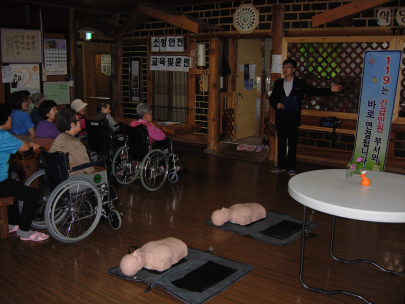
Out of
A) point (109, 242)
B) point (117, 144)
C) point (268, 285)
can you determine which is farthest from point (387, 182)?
point (117, 144)

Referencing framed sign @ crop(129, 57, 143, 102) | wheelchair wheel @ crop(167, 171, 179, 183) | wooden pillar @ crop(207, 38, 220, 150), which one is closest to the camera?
wheelchair wheel @ crop(167, 171, 179, 183)

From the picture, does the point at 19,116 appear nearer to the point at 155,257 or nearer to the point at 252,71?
the point at 155,257

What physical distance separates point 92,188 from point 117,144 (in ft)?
5.51

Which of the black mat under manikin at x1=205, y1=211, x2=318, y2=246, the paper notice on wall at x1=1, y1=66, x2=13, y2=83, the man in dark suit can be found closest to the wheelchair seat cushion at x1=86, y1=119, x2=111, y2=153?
the black mat under manikin at x1=205, y1=211, x2=318, y2=246

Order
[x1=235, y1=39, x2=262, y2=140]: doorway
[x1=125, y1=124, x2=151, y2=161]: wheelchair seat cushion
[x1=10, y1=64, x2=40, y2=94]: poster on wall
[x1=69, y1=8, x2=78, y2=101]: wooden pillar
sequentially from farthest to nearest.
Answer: [x1=235, y1=39, x2=262, y2=140]: doorway → [x1=69, y1=8, x2=78, y2=101]: wooden pillar → [x1=10, y1=64, x2=40, y2=94]: poster on wall → [x1=125, y1=124, x2=151, y2=161]: wheelchair seat cushion

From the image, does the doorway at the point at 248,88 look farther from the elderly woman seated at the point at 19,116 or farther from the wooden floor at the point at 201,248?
the elderly woman seated at the point at 19,116

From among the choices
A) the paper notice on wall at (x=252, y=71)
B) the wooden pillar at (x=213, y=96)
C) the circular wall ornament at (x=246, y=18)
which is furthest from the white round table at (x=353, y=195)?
the paper notice on wall at (x=252, y=71)

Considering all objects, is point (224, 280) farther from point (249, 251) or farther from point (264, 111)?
point (264, 111)

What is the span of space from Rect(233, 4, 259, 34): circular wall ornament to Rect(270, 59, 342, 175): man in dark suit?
122 cm

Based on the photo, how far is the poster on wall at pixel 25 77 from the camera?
6.12 metres

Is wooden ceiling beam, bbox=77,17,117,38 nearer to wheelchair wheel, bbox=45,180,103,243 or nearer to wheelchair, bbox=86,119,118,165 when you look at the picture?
wheelchair, bbox=86,119,118,165

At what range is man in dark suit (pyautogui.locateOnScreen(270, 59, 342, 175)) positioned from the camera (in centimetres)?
507

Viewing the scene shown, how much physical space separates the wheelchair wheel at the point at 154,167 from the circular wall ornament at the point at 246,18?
2599 mm

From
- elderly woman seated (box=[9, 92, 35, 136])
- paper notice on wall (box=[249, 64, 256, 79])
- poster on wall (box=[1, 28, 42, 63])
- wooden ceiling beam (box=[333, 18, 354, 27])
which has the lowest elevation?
elderly woman seated (box=[9, 92, 35, 136])
